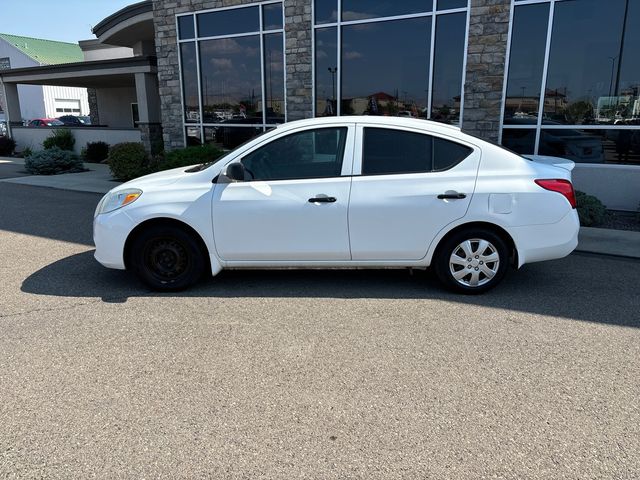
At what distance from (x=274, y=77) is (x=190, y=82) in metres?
2.77

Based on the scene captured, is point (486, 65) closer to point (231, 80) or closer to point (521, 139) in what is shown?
point (521, 139)

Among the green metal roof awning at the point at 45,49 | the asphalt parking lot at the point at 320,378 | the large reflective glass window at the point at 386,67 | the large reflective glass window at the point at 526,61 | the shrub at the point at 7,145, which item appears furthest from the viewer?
the green metal roof awning at the point at 45,49

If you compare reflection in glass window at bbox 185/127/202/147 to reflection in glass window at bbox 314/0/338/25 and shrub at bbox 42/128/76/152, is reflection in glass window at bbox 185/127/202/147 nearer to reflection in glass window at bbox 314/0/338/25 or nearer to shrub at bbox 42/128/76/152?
reflection in glass window at bbox 314/0/338/25

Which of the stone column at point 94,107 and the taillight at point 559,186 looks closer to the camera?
the taillight at point 559,186

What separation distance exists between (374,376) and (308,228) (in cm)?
177

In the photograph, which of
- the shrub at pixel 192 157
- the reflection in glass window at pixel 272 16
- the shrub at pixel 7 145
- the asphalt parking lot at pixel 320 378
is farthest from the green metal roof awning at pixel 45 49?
the asphalt parking lot at pixel 320 378

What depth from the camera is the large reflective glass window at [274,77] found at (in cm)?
1162

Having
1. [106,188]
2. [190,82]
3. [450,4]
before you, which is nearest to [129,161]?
[106,188]

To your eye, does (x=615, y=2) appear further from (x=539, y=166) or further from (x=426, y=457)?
(x=426, y=457)

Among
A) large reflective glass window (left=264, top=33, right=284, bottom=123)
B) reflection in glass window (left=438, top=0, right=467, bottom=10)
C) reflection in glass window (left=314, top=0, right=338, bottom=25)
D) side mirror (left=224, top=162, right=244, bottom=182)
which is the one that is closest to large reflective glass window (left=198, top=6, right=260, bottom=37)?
large reflective glass window (left=264, top=33, right=284, bottom=123)

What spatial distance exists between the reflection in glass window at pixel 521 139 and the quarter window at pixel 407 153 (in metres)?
5.12

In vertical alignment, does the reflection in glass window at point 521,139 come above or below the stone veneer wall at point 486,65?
below

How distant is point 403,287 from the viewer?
16.9 feet

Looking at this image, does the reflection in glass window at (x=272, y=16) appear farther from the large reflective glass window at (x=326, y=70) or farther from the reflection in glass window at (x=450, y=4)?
the reflection in glass window at (x=450, y=4)
